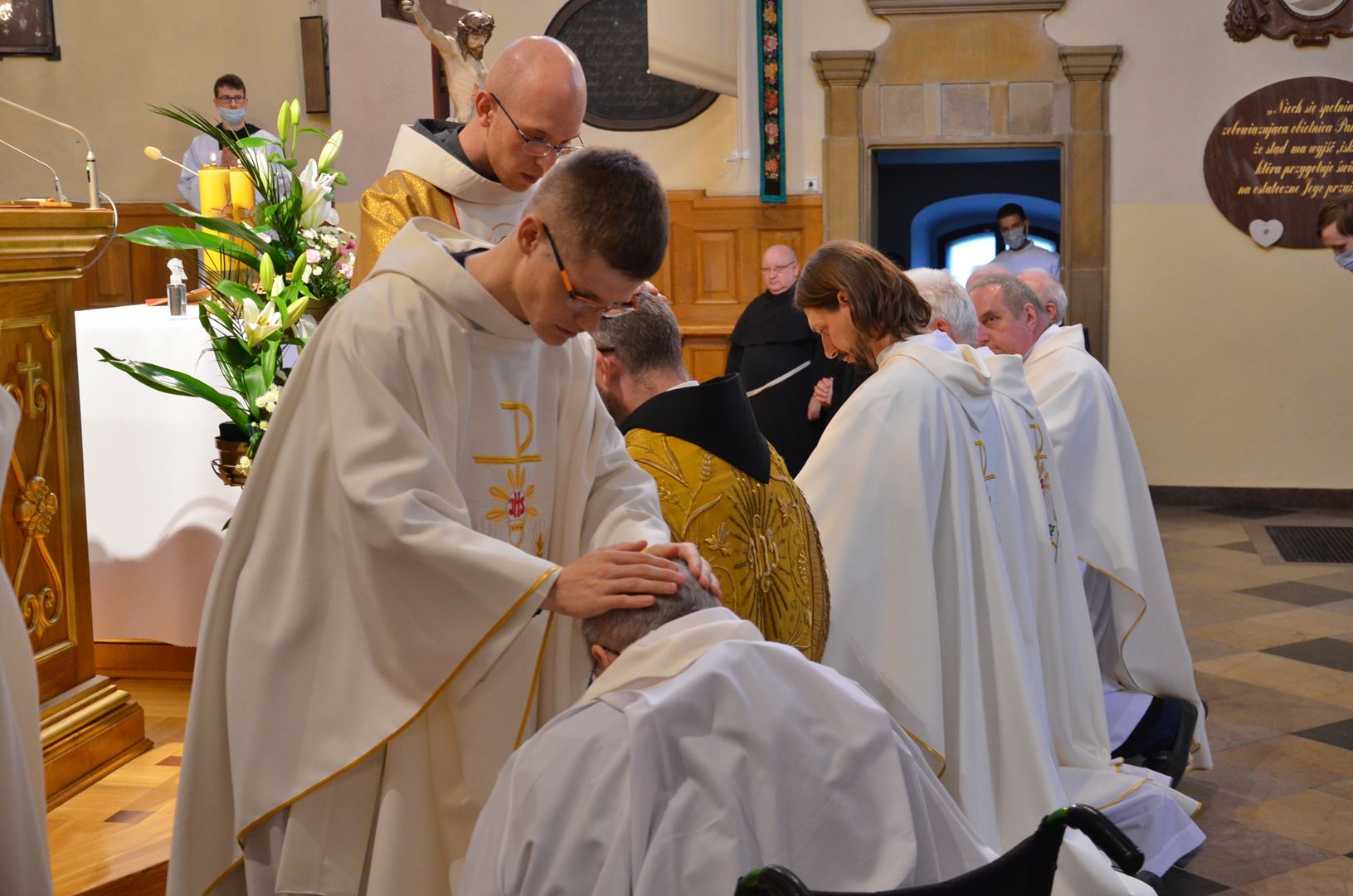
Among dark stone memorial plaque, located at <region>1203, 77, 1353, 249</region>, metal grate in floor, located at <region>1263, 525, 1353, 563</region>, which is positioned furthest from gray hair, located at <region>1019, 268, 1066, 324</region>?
dark stone memorial plaque, located at <region>1203, 77, 1353, 249</region>

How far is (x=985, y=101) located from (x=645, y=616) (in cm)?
853

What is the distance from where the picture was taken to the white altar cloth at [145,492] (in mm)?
3984

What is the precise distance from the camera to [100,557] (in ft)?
13.2

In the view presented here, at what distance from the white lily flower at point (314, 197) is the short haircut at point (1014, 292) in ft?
7.44

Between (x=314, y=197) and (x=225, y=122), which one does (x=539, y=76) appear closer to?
(x=314, y=197)

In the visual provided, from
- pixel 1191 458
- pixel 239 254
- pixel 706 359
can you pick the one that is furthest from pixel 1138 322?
pixel 239 254

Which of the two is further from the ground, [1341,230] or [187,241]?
[1341,230]

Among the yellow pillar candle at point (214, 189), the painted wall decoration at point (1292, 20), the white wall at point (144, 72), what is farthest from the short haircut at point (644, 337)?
the white wall at point (144, 72)

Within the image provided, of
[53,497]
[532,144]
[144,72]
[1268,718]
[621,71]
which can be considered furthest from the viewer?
[144,72]

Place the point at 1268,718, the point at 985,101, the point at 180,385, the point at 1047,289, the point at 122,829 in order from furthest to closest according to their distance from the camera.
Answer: the point at 985,101 → the point at 1268,718 → the point at 1047,289 → the point at 180,385 → the point at 122,829

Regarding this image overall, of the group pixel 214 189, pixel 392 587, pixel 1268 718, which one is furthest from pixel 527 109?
pixel 1268 718

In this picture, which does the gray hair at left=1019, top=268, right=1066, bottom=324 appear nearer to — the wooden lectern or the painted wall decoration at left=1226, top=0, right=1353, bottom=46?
the wooden lectern

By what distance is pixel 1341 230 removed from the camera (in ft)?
25.1

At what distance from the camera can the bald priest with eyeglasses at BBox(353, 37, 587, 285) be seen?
2.92 metres
